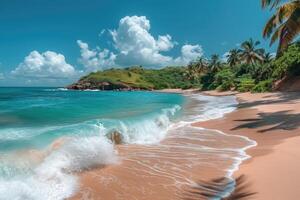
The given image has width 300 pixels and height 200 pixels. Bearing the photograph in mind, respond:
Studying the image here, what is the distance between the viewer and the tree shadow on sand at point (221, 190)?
22.0ft

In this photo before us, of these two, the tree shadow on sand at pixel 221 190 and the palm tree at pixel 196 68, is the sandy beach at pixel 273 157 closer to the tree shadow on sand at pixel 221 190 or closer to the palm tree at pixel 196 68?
the tree shadow on sand at pixel 221 190

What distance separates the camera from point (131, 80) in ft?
471

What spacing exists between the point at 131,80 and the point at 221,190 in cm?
13724

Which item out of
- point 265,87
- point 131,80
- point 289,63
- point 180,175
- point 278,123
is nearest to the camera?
point 180,175

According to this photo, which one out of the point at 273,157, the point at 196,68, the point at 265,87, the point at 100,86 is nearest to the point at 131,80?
the point at 100,86

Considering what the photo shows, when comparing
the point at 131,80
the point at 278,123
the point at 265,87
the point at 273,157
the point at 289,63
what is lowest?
the point at 273,157

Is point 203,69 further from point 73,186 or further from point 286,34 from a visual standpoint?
point 73,186

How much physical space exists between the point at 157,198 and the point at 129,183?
4.03 feet

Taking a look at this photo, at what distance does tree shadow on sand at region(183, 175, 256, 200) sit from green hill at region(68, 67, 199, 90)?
120281mm

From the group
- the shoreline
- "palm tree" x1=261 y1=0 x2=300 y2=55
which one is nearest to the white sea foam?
the shoreline

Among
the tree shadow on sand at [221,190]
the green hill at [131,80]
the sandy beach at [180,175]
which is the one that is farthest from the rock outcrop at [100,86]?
the tree shadow on sand at [221,190]

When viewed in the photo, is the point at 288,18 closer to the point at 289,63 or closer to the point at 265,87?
the point at 289,63

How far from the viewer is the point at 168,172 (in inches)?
347

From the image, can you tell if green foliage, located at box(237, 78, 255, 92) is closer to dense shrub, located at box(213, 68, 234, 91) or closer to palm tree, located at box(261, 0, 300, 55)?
dense shrub, located at box(213, 68, 234, 91)
